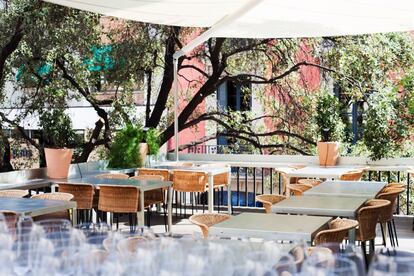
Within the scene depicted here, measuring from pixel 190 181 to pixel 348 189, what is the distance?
118 inches

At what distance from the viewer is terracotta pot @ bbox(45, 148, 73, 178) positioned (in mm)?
7340

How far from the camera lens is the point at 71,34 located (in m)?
11.5

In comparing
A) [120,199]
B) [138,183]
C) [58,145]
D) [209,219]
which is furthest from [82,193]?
[58,145]

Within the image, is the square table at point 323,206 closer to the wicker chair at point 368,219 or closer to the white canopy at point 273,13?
the wicker chair at point 368,219

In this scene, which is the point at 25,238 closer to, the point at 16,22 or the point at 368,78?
the point at 16,22

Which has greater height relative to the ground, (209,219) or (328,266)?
(328,266)

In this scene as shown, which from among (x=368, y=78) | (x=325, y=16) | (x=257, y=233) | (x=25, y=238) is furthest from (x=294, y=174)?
(x=25, y=238)

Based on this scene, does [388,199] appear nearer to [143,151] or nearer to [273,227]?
[273,227]

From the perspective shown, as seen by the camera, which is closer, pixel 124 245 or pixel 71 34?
pixel 124 245

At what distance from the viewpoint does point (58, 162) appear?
7414mm

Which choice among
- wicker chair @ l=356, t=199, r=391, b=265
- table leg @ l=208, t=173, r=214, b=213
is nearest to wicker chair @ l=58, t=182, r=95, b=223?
table leg @ l=208, t=173, r=214, b=213

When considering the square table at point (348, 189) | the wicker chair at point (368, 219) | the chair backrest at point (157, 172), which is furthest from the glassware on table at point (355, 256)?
the chair backrest at point (157, 172)

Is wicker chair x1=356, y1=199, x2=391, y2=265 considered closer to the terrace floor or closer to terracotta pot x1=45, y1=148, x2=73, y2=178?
the terrace floor

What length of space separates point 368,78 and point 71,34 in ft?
19.2
